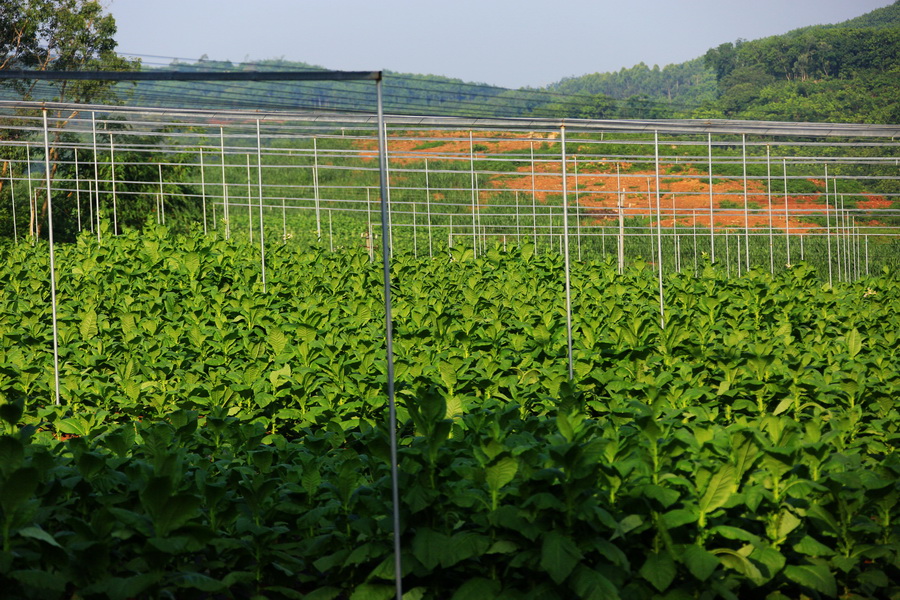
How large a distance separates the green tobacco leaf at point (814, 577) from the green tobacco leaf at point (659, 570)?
19.5 inches

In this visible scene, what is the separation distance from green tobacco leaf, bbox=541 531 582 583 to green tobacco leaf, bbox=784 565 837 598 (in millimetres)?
919

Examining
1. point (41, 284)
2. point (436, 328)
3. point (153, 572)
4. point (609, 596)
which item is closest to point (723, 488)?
point (609, 596)

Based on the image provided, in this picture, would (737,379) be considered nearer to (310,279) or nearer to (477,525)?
(477,525)

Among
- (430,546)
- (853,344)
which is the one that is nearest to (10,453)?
(430,546)

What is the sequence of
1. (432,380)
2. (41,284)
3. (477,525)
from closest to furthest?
(477,525), (432,380), (41,284)

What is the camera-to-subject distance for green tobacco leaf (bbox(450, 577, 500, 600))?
341 centimetres

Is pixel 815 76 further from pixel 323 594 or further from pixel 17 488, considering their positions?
pixel 17 488

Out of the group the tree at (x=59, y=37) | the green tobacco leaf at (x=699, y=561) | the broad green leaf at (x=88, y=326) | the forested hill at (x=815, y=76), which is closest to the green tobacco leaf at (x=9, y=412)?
the green tobacco leaf at (x=699, y=561)

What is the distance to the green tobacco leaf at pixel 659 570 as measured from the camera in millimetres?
3412

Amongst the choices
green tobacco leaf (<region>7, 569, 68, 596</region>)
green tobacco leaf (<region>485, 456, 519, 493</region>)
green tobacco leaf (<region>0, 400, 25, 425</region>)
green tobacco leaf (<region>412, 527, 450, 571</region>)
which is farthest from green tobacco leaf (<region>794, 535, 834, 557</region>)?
green tobacco leaf (<region>0, 400, 25, 425</region>)

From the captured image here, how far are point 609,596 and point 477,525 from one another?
736 millimetres

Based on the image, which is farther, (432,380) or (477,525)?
(432,380)

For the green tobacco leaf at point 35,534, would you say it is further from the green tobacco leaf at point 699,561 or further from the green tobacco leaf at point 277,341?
the green tobacco leaf at point 277,341

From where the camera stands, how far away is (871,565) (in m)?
3.83
